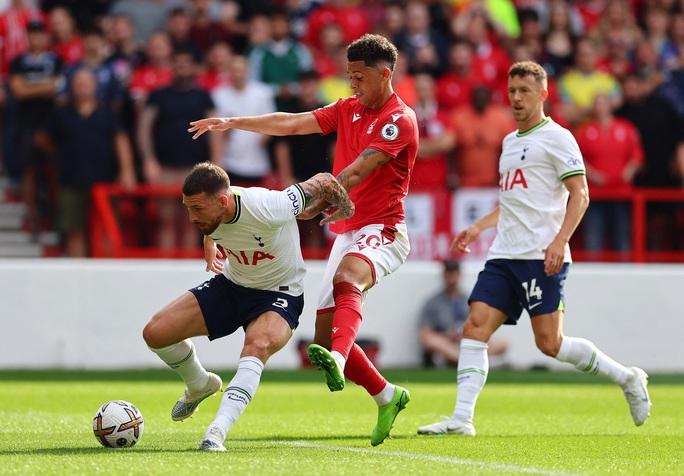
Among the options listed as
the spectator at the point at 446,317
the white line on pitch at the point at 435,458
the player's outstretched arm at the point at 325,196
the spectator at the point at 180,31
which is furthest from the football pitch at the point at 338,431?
the spectator at the point at 180,31

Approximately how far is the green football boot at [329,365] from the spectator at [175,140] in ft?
29.9

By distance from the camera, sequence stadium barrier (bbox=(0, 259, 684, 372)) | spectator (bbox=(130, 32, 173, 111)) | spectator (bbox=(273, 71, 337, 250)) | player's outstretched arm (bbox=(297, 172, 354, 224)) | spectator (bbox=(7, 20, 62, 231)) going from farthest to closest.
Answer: spectator (bbox=(130, 32, 173, 111)) → spectator (bbox=(7, 20, 62, 231)) → spectator (bbox=(273, 71, 337, 250)) → stadium barrier (bbox=(0, 259, 684, 372)) → player's outstretched arm (bbox=(297, 172, 354, 224))

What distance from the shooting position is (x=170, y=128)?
1661 centimetres

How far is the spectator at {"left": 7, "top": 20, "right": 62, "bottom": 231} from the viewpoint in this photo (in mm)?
16984

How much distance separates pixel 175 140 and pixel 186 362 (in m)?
8.11

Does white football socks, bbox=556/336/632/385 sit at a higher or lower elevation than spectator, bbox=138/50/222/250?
lower

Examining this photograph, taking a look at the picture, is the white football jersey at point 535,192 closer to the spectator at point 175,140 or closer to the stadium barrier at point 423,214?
the stadium barrier at point 423,214

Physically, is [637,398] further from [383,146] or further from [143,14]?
[143,14]

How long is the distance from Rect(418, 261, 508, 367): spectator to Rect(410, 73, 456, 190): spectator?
110 cm

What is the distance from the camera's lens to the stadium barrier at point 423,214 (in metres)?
16.4

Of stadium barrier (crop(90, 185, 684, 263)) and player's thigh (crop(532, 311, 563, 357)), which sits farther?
stadium barrier (crop(90, 185, 684, 263))

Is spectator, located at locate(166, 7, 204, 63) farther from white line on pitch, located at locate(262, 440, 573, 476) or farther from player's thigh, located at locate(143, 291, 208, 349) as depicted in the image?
white line on pitch, located at locate(262, 440, 573, 476)

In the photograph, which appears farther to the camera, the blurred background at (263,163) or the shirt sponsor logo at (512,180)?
the blurred background at (263,163)

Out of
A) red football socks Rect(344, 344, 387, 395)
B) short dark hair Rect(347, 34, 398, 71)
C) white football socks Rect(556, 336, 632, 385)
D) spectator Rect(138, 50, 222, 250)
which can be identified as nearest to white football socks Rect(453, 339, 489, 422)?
white football socks Rect(556, 336, 632, 385)
